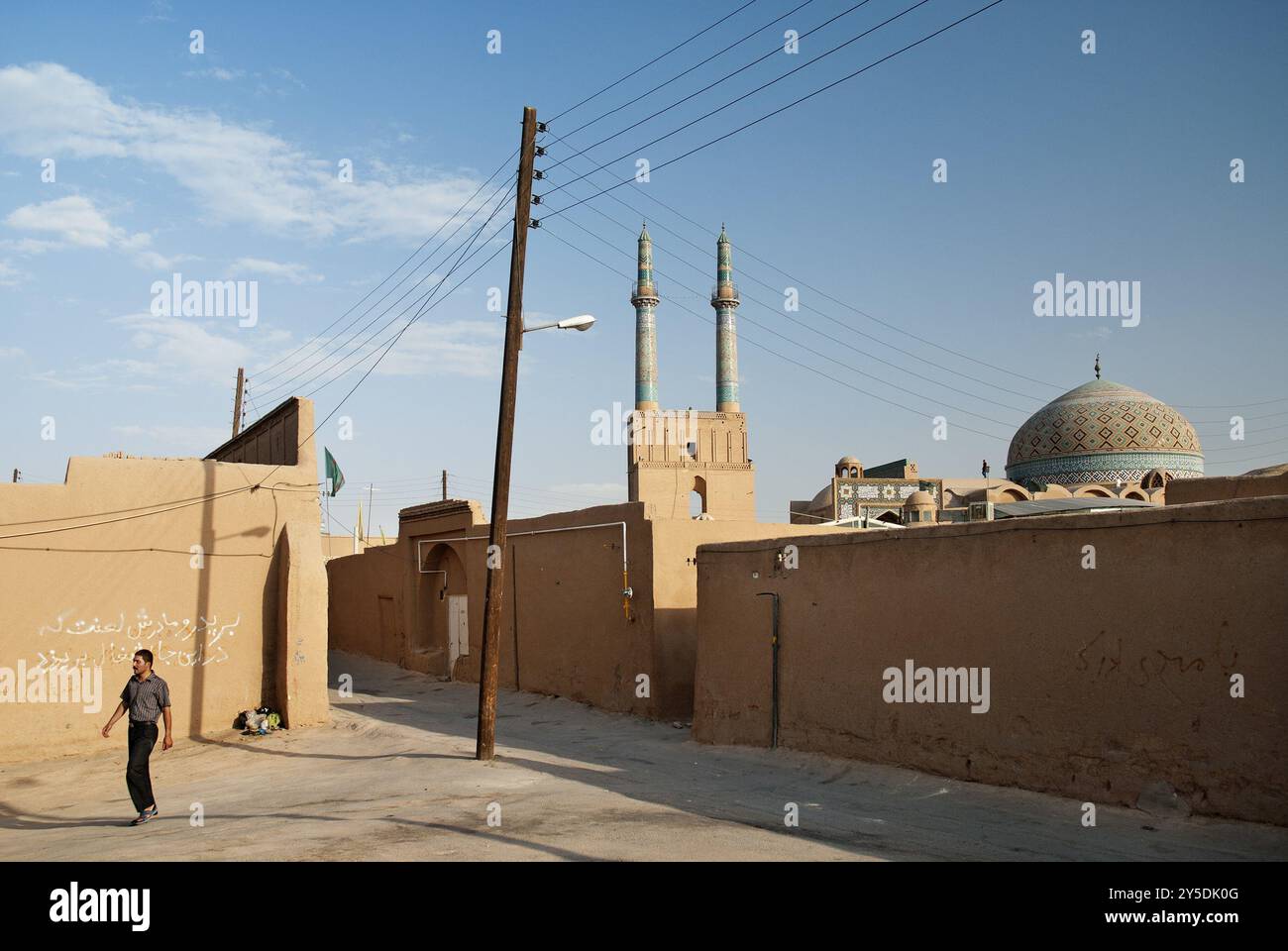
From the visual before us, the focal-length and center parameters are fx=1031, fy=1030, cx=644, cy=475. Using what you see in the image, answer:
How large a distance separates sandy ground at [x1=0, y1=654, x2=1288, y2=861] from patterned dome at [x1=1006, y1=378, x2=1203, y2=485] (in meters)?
34.9

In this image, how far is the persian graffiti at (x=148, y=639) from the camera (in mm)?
15039

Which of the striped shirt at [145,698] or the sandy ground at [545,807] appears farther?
the striped shirt at [145,698]

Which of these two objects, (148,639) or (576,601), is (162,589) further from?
(576,601)

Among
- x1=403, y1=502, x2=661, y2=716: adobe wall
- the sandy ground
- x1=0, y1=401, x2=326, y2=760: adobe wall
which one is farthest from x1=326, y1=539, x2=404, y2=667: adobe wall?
the sandy ground

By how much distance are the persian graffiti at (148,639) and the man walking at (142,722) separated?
5.59 metres

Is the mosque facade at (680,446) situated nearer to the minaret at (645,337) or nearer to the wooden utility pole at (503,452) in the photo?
the minaret at (645,337)

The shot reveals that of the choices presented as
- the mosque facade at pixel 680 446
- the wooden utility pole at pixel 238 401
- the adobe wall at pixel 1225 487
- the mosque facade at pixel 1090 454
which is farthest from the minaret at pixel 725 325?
the adobe wall at pixel 1225 487

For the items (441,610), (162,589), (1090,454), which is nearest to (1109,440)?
(1090,454)

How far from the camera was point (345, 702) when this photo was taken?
20.4 meters

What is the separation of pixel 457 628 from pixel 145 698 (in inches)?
578

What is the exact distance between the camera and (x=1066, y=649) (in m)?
9.45

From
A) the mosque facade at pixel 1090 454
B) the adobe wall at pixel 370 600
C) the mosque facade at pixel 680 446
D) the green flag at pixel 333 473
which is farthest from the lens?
the mosque facade at pixel 680 446

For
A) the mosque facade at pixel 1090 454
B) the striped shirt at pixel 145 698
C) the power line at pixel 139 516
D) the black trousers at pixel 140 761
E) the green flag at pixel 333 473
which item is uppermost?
the mosque facade at pixel 1090 454
